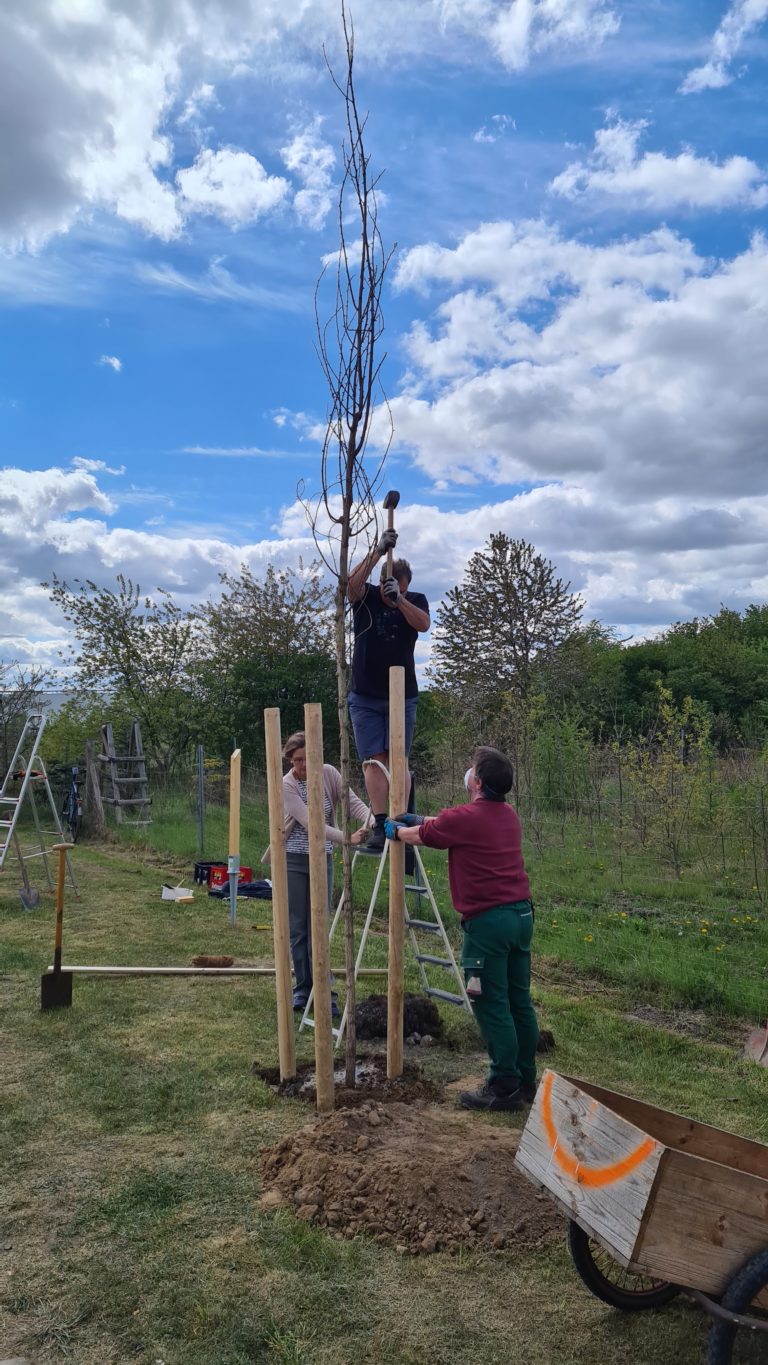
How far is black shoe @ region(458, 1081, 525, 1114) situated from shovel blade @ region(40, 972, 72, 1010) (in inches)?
110

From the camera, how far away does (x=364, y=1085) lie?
4.39 meters

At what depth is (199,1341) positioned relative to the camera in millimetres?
2521

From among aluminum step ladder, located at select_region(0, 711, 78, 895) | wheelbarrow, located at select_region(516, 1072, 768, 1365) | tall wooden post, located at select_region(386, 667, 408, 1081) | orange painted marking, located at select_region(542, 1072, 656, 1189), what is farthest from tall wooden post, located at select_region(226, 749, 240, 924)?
wheelbarrow, located at select_region(516, 1072, 768, 1365)

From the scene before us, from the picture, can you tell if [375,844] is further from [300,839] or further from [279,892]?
[279,892]

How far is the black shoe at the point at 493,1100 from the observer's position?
4160 millimetres

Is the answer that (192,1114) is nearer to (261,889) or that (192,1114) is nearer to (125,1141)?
(125,1141)

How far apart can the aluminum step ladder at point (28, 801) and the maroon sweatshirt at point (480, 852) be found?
620cm

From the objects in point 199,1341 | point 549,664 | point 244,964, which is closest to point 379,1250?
point 199,1341

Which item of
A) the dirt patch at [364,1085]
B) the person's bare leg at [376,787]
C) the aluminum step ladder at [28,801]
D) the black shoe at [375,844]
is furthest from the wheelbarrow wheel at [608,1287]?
the aluminum step ladder at [28,801]

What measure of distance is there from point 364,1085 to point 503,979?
3.01 feet

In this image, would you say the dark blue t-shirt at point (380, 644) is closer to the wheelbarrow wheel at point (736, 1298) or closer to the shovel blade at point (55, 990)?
the shovel blade at point (55, 990)

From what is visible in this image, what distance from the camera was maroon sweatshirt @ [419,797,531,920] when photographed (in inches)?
162

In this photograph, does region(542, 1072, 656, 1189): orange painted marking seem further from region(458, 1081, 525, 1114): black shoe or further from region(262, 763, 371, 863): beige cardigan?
region(262, 763, 371, 863): beige cardigan

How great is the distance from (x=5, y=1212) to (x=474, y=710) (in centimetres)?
1958
